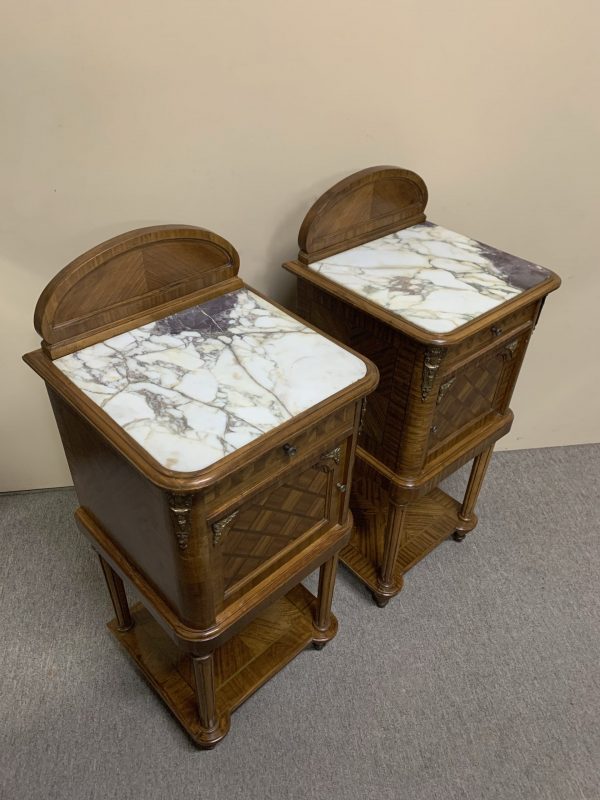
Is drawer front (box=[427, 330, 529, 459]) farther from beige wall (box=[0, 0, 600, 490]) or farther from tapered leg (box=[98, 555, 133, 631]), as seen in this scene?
tapered leg (box=[98, 555, 133, 631])

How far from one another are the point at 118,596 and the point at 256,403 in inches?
27.2

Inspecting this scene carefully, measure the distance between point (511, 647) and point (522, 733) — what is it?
211 millimetres

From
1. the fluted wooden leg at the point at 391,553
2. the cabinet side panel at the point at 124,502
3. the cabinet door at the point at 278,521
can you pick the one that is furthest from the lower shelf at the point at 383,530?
the cabinet side panel at the point at 124,502

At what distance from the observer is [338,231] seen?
136cm

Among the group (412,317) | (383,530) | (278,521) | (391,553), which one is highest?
(412,317)

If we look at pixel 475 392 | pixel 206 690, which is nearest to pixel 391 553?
pixel 475 392

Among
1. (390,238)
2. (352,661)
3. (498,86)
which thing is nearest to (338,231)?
(390,238)

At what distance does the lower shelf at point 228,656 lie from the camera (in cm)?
134

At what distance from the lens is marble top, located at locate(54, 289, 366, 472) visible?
89 cm

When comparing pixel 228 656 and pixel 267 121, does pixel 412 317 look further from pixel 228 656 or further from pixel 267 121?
pixel 228 656

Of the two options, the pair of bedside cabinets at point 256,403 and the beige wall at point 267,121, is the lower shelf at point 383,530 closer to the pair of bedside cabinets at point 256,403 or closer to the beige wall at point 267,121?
the pair of bedside cabinets at point 256,403

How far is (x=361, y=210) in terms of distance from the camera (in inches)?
54.4

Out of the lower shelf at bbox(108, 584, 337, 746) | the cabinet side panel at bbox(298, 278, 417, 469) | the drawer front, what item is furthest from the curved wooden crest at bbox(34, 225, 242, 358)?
the lower shelf at bbox(108, 584, 337, 746)

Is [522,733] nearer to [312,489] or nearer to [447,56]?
[312,489]
